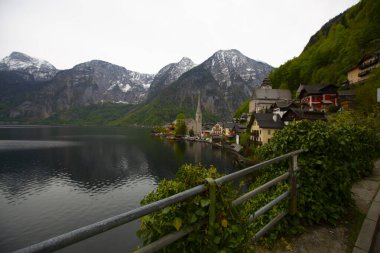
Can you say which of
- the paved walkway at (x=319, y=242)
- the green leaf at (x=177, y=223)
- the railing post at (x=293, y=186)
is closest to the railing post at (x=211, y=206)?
the green leaf at (x=177, y=223)

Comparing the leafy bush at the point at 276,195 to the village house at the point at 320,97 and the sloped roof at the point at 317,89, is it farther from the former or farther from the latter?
the sloped roof at the point at 317,89

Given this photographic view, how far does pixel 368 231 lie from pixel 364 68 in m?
70.6

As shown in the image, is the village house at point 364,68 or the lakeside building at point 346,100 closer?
the lakeside building at point 346,100

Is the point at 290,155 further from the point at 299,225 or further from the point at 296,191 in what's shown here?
the point at 299,225

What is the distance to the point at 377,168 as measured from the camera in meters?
11.4

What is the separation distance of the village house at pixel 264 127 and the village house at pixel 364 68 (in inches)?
946

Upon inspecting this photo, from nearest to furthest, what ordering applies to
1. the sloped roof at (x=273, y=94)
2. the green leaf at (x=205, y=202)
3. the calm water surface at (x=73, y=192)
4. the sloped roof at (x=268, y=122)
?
the green leaf at (x=205, y=202)
the calm water surface at (x=73, y=192)
the sloped roof at (x=268, y=122)
the sloped roof at (x=273, y=94)

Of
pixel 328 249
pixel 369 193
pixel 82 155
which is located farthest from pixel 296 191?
pixel 82 155

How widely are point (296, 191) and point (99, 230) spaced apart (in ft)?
15.8

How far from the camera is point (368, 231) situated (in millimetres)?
4855

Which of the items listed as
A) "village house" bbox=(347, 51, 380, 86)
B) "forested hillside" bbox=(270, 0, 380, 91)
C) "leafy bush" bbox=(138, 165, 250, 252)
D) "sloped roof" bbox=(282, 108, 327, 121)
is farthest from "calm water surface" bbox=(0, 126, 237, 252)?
"forested hillside" bbox=(270, 0, 380, 91)

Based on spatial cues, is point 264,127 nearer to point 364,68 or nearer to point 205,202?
point 364,68

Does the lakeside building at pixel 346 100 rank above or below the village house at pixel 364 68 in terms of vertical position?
below

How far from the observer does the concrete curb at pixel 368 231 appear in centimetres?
430
